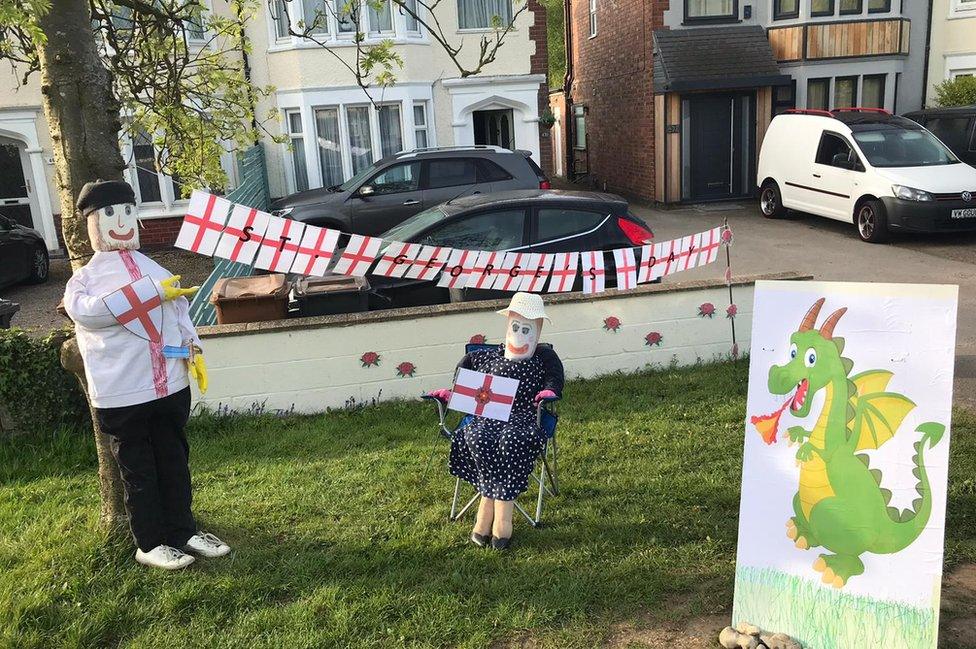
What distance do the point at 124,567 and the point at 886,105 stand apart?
1950 cm

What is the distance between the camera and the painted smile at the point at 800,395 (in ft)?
11.7

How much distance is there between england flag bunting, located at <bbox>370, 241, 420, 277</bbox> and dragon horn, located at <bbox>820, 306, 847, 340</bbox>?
383 centimetres

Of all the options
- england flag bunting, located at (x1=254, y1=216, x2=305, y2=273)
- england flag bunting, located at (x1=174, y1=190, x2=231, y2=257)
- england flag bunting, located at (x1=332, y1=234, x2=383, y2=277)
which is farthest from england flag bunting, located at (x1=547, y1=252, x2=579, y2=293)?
england flag bunting, located at (x1=174, y1=190, x2=231, y2=257)

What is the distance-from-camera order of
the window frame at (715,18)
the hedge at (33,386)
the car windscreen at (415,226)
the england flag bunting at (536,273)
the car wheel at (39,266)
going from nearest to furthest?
the hedge at (33,386) → the england flag bunting at (536,273) → the car windscreen at (415,226) → the car wheel at (39,266) → the window frame at (715,18)

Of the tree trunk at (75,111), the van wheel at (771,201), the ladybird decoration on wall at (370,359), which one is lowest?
the van wheel at (771,201)

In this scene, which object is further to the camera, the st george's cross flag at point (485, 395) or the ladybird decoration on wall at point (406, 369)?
the ladybird decoration on wall at point (406, 369)

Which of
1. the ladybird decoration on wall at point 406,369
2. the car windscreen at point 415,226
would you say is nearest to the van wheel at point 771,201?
the car windscreen at point 415,226

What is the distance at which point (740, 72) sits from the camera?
18094 millimetres

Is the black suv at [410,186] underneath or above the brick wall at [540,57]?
underneath

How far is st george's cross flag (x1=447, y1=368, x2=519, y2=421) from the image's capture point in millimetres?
4680

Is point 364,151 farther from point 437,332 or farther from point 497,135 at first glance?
point 437,332

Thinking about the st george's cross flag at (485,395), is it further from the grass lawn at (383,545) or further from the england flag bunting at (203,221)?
the england flag bunting at (203,221)

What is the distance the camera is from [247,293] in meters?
7.13

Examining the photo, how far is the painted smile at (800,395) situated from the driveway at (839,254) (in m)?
5.31
